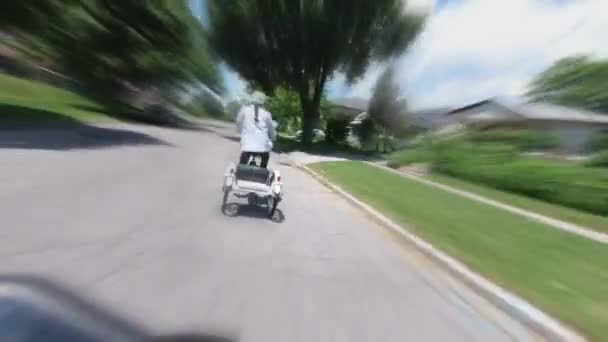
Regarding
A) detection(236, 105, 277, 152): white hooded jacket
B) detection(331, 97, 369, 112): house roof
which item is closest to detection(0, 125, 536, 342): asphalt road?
detection(236, 105, 277, 152): white hooded jacket

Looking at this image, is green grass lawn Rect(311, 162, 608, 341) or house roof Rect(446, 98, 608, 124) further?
house roof Rect(446, 98, 608, 124)

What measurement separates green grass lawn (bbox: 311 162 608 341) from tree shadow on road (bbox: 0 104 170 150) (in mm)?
8857

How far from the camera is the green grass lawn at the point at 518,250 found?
19.3ft

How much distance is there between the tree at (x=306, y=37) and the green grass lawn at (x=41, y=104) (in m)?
9.61

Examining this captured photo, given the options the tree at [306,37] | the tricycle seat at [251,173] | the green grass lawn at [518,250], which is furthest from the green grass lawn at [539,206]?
the tree at [306,37]

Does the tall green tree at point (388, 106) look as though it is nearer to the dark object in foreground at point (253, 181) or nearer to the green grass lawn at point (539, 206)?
the green grass lawn at point (539, 206)

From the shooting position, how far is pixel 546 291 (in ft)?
20.6

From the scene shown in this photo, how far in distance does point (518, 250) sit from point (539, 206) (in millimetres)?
6166

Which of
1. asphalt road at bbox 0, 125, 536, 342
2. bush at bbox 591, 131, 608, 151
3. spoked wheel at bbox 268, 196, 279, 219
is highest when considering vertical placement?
bush at bbox 591, 131, 608, 151

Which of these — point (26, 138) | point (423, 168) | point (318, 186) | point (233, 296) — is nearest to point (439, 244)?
point (233, 296)

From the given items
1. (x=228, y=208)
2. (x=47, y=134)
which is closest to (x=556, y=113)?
(x=228, y=208)

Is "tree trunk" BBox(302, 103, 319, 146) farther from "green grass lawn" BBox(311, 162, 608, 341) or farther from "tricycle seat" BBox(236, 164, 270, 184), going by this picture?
"tricycle seat" BBox(236, 164, 270, 184)

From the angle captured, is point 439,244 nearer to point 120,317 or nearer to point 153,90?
point 120,317

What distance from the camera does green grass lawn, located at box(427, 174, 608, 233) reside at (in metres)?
12.1
